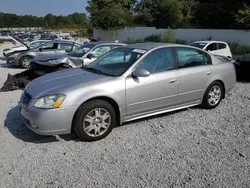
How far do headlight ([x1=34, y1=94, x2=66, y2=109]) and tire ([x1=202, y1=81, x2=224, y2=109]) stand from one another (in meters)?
2.97

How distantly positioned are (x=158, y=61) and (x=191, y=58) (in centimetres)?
87

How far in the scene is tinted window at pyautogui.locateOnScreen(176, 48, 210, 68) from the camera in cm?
464

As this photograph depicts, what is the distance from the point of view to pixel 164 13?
32531 millimetres

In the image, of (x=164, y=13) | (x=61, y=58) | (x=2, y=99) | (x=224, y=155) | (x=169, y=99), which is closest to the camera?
(x=224, y=155)

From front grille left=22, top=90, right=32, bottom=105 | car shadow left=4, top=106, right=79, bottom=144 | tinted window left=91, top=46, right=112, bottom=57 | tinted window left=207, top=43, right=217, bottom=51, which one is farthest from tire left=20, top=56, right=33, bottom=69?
tinted window left=207, top=43, right=217, bottom=51

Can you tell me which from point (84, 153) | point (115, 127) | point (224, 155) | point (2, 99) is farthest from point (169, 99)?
point (2, 99)

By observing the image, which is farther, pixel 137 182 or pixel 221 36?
pixel 221 36

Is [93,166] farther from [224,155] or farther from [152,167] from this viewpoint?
[224,155]

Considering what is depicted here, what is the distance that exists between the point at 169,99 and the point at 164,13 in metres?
30.4

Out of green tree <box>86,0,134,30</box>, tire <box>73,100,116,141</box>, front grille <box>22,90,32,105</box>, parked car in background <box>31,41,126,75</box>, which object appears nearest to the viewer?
tire <box>73,100,116,141</box>

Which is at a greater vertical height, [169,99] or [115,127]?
[169,99]

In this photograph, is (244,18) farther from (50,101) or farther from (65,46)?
(50,101)

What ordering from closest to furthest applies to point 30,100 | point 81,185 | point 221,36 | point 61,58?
1. point 81,185
2. point 30,100
3. point 61,58
4. point 221,36

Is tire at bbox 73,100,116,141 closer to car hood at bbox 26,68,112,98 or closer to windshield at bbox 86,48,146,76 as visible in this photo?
car hood at bbox 26,68,112,98
